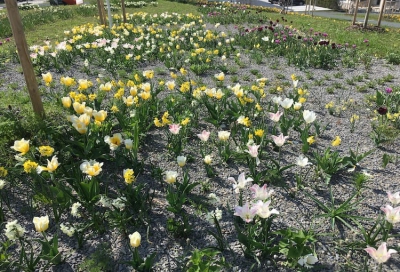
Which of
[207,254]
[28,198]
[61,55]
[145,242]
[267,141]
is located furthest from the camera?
[61,55]

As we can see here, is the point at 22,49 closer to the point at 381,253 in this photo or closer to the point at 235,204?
the point at 235,204

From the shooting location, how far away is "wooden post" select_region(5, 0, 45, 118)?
3480mm

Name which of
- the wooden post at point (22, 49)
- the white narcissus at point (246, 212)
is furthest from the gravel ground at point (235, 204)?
the wooden post at point (22, 49)

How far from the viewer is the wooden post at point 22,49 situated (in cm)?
348

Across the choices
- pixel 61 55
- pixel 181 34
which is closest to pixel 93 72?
pixel 61 55

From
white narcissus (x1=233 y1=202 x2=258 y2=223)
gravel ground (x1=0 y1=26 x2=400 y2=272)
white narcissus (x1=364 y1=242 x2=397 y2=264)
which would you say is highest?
white narcissus (x1=233 y1=202 x2=258 y2=223)

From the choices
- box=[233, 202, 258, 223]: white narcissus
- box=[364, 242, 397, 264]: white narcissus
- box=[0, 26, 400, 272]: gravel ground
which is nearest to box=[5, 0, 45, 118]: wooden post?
box=[0, 26, 400, 272]: gravel ground

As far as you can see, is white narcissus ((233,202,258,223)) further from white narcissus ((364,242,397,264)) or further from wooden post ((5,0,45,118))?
wooden post ((5,0,45,118))

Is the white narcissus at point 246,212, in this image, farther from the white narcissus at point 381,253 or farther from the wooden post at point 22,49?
the wooden post at point 22,49

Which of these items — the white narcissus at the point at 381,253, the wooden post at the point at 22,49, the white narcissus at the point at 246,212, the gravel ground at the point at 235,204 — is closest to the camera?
the white narcissus at the point at 381,253

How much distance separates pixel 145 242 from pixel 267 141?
2054mm

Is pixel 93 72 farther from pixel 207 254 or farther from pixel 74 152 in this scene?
pixel 207 254

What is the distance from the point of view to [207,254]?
2.41 metres

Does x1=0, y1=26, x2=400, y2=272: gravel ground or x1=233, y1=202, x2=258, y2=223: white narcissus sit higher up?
x1=233, y1=202, x2=258, y2=223: white narcissus
